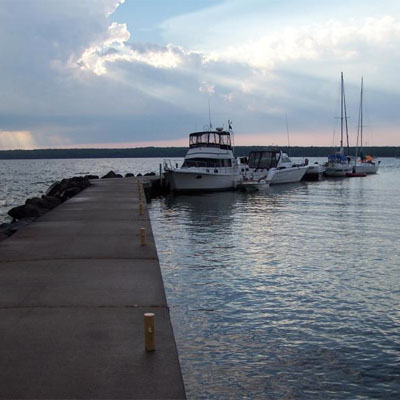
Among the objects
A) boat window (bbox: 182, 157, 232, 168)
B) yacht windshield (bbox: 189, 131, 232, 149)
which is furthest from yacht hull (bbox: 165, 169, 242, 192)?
yacht windshield (bbox: 189, 131, 232, 149)

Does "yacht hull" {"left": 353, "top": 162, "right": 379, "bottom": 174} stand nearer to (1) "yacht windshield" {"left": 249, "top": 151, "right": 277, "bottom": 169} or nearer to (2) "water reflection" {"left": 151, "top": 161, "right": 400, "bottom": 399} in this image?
(1) "yacht windshield" {"left": 249, "top": 151, "right": 277, "bottom": 169}

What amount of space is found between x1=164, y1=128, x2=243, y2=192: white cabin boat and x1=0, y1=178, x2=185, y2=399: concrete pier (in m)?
24.6

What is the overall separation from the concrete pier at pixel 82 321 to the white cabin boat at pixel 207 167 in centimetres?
2458

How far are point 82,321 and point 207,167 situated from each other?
3409cm

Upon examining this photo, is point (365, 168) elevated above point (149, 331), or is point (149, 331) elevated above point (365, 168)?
point (149, 331)

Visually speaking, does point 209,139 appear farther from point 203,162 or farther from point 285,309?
point 285,309

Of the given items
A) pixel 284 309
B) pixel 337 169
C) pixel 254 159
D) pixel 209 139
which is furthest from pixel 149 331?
pixel 337 169

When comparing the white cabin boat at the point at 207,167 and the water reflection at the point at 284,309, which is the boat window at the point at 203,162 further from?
the water reflection at the point at 284,309

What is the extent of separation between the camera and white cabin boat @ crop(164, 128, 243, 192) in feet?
131

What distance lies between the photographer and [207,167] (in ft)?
136

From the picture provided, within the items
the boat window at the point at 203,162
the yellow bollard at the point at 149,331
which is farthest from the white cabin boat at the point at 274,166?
the yellow bollard at the point at 149,331

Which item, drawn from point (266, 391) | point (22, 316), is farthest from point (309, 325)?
point (22, 316)

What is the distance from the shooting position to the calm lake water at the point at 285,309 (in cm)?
736

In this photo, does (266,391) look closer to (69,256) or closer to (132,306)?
(132,306)
